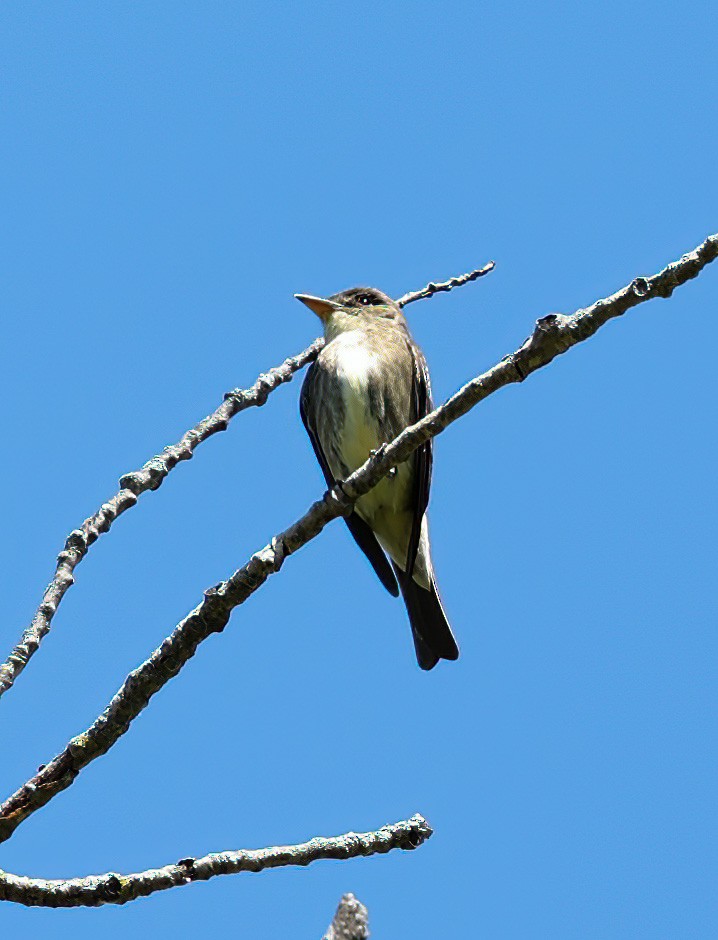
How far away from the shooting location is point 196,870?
11.0ft

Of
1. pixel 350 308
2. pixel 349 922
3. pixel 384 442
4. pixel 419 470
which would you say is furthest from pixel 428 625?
pixel 349 922

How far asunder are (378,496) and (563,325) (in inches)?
140

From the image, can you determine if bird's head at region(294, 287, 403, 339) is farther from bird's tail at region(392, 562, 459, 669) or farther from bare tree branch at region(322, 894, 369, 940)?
bare tree branch at region(322, 894, 369, 940)

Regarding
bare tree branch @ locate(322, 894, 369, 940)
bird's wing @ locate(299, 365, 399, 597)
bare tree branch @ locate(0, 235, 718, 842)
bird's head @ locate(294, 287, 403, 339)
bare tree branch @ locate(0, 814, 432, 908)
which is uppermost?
bird's head @ locate(294, 287, 403, 339)

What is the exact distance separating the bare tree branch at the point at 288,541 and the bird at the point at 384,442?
110 inches

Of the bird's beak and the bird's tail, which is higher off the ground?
the bird's beak

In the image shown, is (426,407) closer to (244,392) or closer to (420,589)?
(420,589)

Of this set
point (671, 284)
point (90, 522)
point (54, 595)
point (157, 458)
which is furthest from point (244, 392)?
point (671, 284)

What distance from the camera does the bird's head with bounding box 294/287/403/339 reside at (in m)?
8.10

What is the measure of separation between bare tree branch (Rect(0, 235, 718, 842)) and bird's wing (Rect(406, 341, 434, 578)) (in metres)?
2.68

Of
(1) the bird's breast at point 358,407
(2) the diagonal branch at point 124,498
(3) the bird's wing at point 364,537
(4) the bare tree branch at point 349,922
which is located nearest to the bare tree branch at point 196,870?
(2) the diagonal branch at point 124,498

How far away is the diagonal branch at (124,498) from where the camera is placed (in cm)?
339

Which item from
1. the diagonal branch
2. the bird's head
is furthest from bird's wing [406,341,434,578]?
the diagonal branch

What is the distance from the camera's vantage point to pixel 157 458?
416 centimetres
